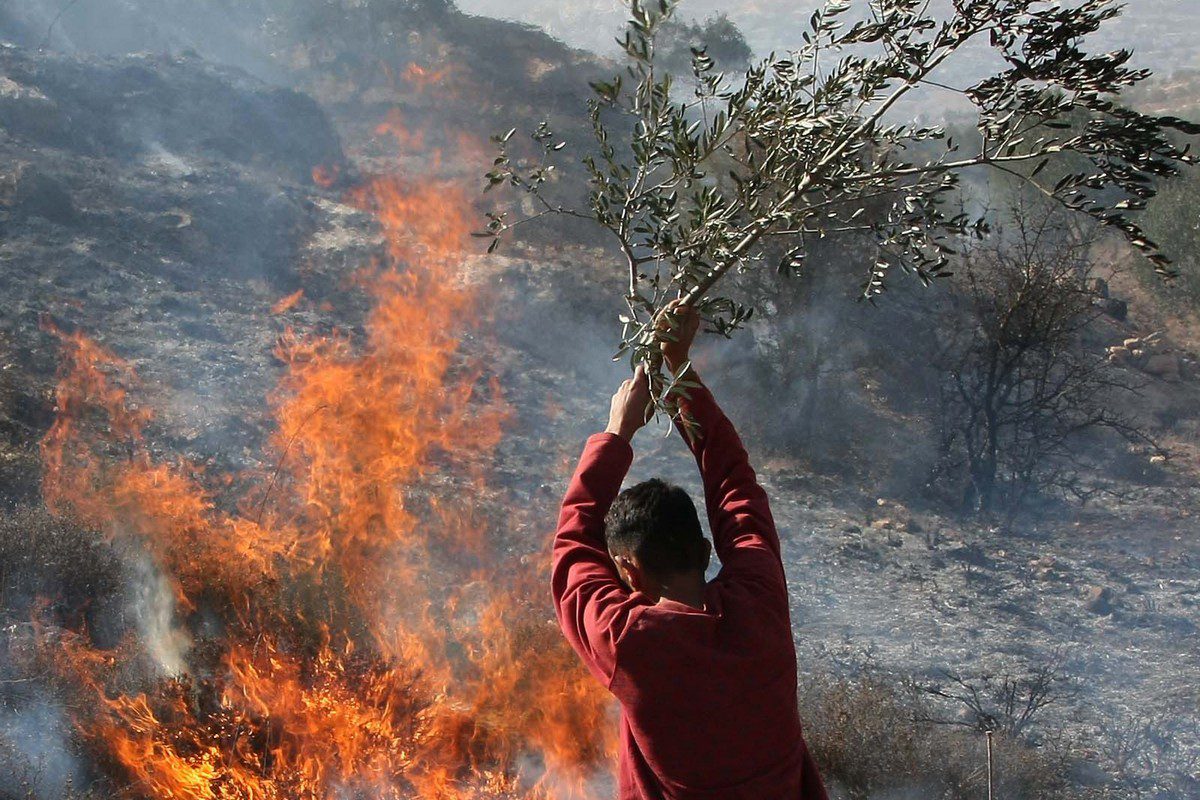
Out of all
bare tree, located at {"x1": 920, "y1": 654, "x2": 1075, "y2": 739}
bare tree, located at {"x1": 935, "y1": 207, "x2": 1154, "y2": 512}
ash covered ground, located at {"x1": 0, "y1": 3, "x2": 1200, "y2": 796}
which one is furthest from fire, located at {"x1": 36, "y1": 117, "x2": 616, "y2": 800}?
bare tree, located at {"x1": 935, "y1": 207, "x2": 1154, "y2": 512}

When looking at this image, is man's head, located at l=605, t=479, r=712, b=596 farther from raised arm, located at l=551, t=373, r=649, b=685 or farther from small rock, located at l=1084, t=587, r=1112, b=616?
small rock, located at l=1084, t=587, r=1112, b=616

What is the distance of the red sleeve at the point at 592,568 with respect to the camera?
7.20 feet

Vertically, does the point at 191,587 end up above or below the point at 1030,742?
below

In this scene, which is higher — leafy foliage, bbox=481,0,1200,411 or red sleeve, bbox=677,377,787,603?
leafy foliage, bbox=481,0,1200,411

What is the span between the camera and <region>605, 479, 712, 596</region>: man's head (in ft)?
7.80

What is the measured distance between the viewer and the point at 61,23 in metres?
29.0

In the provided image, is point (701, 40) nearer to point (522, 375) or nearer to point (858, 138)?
point (522, 375)

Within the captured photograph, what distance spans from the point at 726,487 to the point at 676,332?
1.59 feet

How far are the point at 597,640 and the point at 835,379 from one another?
13.8 m

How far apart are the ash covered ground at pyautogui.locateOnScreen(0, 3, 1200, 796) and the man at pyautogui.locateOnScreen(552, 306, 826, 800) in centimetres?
586

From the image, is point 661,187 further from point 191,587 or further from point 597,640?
point 191,587

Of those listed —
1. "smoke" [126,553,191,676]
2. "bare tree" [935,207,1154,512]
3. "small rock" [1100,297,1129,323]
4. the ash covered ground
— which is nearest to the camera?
"smoke" [126,553,191,676]

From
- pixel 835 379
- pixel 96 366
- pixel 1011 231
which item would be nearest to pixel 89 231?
pixel 96 366

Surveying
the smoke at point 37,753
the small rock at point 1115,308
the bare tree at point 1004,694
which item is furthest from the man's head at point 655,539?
the small rock at point 1115,308
